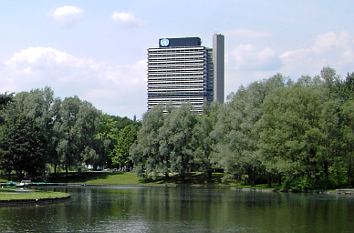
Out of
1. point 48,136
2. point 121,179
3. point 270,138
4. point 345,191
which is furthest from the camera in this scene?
point 121,179

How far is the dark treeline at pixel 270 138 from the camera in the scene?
262 feet

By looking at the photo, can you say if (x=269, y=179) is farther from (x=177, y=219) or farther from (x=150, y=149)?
(x=177, y=219)

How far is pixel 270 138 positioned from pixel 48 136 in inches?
1932

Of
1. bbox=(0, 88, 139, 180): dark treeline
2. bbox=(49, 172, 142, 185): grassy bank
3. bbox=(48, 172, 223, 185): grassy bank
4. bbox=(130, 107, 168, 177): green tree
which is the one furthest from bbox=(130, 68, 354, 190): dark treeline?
bbox=(0, 88, 139, 180): dark treeline

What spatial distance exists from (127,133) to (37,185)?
51026 millimetres

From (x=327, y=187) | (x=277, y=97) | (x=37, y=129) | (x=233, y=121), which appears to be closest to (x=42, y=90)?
(x=37, y=129)

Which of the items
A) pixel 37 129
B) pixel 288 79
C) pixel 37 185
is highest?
pixel 288 79

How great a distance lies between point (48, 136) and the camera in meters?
114

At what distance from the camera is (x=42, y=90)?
119 m

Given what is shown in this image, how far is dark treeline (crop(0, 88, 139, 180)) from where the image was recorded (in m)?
102

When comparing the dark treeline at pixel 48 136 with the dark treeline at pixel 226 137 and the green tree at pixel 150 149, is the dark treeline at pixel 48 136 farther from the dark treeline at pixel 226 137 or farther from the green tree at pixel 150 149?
the green tree at pixel 150 149

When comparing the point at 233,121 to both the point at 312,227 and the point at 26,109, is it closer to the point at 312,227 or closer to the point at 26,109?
the point at 26,109

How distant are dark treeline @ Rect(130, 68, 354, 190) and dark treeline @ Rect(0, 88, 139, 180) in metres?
10.6

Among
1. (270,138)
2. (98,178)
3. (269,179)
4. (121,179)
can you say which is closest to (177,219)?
(270,138)
